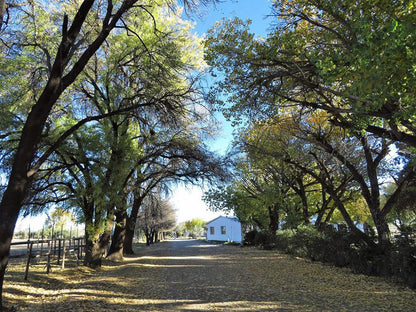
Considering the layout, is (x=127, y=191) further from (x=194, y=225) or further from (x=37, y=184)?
(x=194, y=225)

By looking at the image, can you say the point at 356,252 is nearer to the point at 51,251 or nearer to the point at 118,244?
the point at 118,244

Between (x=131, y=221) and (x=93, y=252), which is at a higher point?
(x=131, y=221)

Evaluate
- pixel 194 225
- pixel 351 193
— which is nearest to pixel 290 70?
pixel 351 193

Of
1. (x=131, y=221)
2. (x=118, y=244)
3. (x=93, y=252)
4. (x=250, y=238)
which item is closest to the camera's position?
(x=93, y=252)

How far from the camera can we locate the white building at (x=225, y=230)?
49312mm

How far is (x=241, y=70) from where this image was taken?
30.2ft

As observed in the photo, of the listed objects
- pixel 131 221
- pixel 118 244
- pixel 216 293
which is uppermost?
pixel 131 221

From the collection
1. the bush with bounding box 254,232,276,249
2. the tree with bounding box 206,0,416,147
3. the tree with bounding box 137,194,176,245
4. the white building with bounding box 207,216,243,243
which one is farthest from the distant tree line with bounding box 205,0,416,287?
the white building with bounding box 207,216,243,243

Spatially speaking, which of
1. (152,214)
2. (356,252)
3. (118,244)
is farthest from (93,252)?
(356,252)

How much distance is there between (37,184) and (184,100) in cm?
682

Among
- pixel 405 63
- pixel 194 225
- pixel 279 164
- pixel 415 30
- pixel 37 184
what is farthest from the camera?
pixel 194 225

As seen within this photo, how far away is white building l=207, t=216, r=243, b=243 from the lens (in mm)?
49312

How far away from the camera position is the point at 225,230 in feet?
172

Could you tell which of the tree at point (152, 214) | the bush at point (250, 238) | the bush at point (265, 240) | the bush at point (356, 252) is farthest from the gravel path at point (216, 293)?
the bush at point (250, 238)
